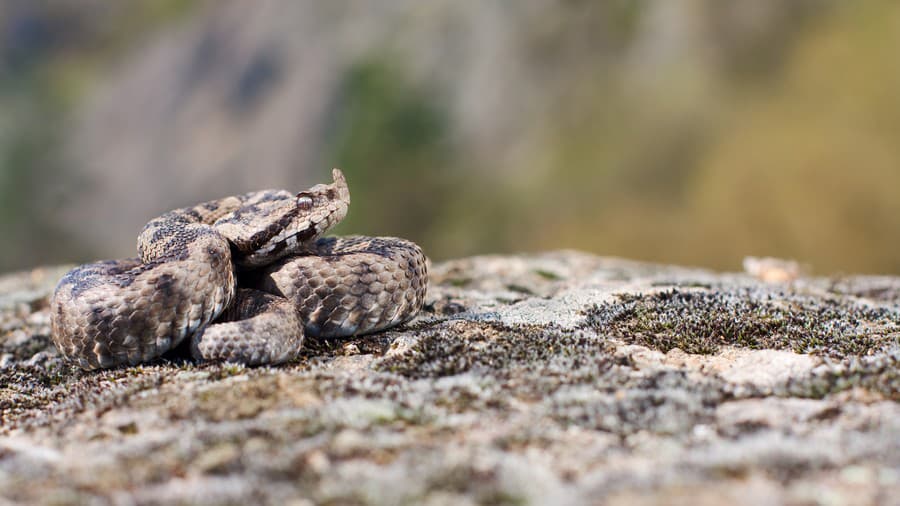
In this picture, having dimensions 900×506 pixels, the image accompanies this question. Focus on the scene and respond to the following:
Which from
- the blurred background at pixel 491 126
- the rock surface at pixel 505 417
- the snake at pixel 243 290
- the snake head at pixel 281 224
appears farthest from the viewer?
the blurred background at pixel 491 126

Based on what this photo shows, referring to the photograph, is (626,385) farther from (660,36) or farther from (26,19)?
(26,19)

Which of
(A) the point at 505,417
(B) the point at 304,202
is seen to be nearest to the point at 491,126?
(B) the point at 304,202

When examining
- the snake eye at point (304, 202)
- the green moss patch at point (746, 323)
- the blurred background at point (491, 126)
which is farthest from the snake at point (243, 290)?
the blurred background at point (491, 126)

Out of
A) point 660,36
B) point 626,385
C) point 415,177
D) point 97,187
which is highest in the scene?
point 660,36

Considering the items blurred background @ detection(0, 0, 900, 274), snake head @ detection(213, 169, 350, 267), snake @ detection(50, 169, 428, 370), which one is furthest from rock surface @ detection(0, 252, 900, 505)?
blurred background @ detection(0, 0, 900, 274)

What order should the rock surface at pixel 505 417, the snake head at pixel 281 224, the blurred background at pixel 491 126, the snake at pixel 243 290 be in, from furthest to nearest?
the blurred background at pixel 491 126 → the snake head at pixel 281 224 → the snake at pixel 243 290 → the rock surface at pixel 505 417

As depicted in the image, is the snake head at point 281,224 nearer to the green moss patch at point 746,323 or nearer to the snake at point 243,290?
the snake at point 243,290

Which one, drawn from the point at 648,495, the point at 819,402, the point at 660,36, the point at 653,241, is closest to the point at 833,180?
the point at 653,241
